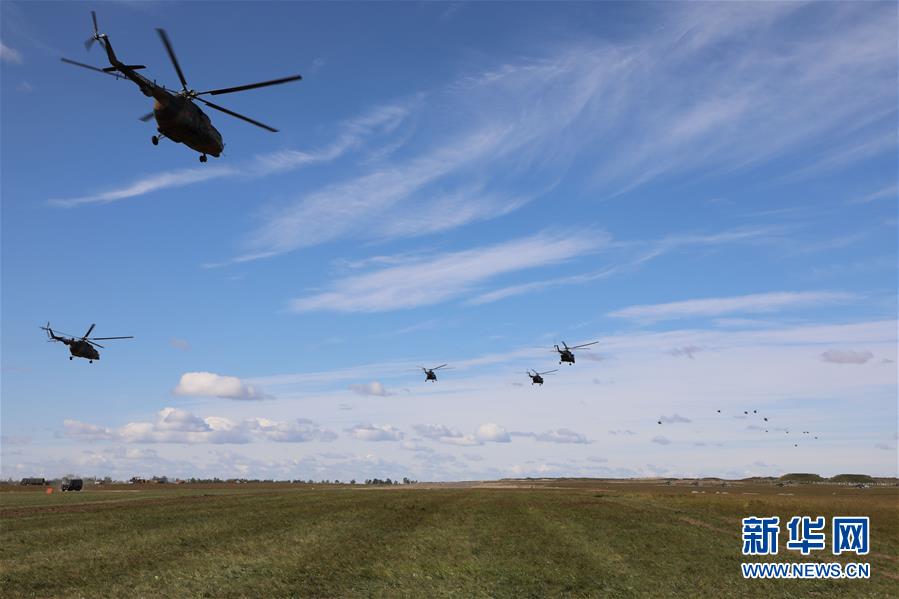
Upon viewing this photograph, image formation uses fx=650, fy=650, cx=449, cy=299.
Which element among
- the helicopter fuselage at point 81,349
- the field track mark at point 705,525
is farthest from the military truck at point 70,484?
the field track mark at point 705,525

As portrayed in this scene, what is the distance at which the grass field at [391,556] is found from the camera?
24.5m

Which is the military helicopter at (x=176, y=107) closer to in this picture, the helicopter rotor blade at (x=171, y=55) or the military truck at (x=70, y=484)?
the helicopter rotor blade at (x=171, y=55)

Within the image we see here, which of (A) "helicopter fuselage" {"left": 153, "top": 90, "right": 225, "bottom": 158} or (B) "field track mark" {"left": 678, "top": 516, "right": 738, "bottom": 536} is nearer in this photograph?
(A) "helicopter fuselage" {"left": 153, "top": 90, "right": 225, "bottom": 158}

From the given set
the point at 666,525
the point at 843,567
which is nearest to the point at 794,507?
the point at 666,525

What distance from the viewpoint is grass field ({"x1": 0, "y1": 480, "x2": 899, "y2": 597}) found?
80.4 feet

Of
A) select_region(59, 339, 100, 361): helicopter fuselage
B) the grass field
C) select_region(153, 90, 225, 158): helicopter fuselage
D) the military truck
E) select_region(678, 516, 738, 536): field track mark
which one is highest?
select_region(153, 90, 225, 158): helicopter fuselage

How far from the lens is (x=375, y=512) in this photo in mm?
53125

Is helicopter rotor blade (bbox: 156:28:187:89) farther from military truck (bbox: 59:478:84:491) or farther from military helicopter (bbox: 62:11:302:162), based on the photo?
military truck (bbox: 59:478:84:491)

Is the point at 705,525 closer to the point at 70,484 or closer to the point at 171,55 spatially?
the point at 171,55

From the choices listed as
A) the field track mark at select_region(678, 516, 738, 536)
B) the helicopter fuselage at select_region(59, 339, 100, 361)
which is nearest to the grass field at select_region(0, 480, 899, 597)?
the field track mark at select_region(678, 516, 738, 536)

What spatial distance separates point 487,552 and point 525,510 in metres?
25.7

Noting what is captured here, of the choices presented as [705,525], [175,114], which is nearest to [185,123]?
[175,114]

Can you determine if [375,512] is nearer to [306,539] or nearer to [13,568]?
[306,539]

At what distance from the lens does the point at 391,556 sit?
30656 mm
